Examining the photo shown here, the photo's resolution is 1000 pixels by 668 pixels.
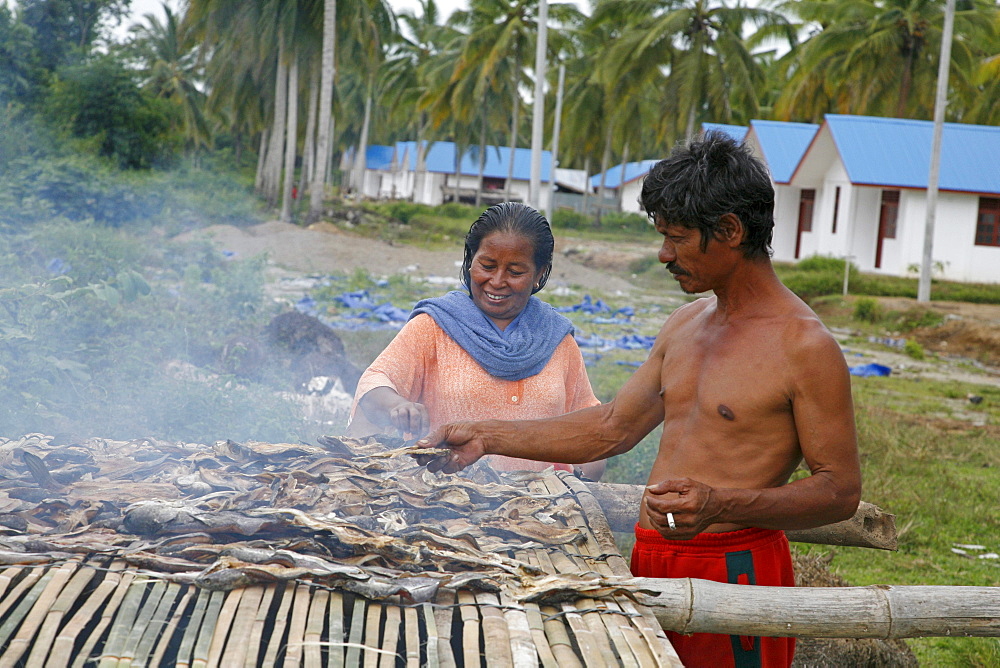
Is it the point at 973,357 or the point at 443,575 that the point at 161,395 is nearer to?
the point at 443,575

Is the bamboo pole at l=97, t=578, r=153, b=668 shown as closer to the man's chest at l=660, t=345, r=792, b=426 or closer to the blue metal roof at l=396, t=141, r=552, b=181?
the man's chest at l=660, t=345, r=792, b=426

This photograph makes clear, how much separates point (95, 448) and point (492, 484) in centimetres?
112

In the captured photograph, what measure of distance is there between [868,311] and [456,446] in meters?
14.4

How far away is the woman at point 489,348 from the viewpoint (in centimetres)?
306

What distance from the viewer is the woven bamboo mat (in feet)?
5.18

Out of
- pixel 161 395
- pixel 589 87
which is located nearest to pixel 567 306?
pixel 161 395

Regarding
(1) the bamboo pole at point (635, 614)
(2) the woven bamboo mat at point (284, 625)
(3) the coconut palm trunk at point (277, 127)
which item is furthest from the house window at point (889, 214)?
(2) the woven bamboo mat at point (284, 625)

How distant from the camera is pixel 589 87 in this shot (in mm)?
32062

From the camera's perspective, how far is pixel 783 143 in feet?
79.4

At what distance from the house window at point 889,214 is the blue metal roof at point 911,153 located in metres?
0.94

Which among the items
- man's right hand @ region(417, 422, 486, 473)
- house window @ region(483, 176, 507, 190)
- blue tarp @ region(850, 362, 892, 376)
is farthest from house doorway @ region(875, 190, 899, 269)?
house window @ region(483, 176, 507, 190)

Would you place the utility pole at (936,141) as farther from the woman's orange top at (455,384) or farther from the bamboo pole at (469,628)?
the bamboo pole at (469,628)

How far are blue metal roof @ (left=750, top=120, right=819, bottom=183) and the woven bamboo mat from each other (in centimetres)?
2257

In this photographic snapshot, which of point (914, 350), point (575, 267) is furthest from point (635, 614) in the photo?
point (575, 267)
